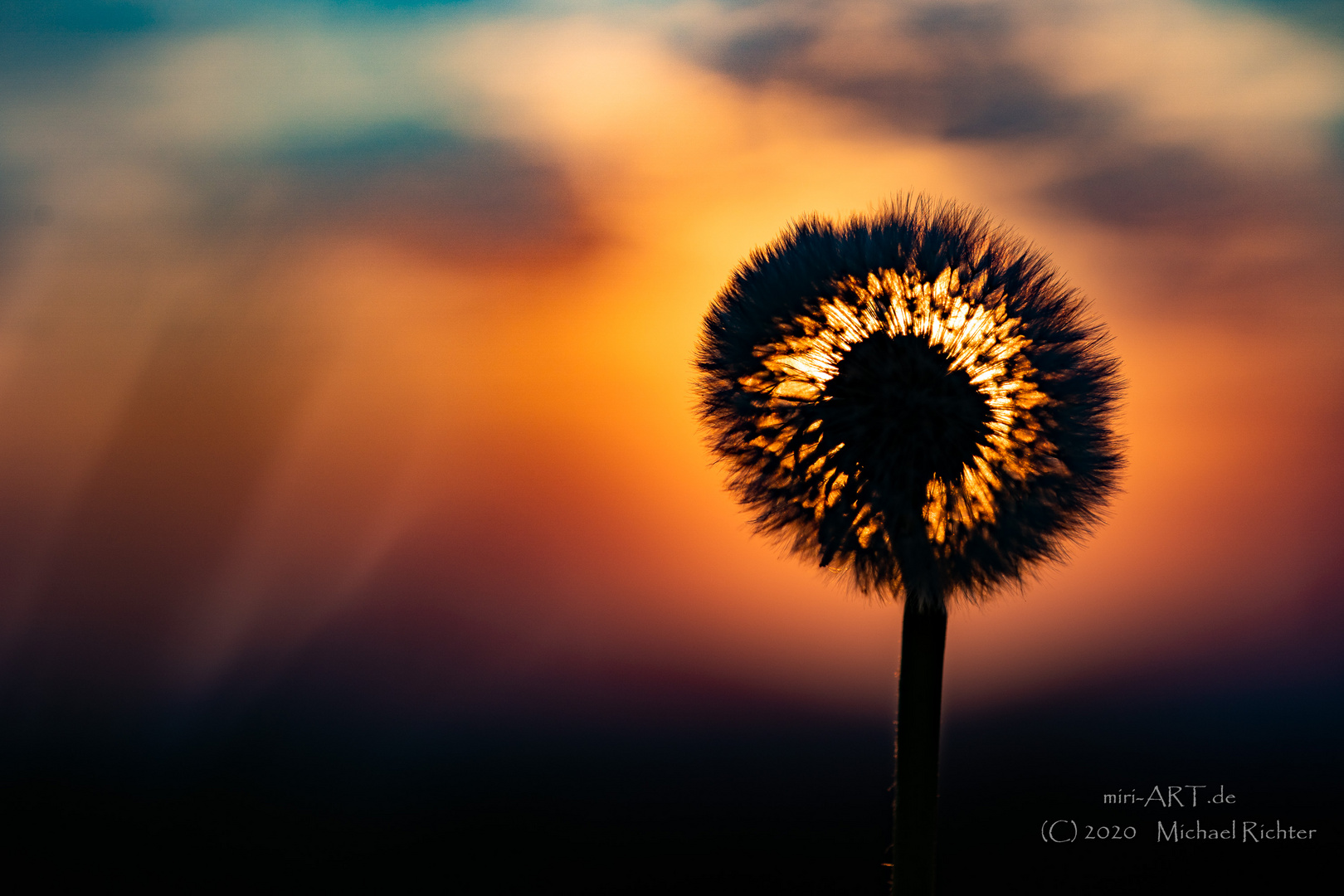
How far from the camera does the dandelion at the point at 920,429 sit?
3930 mm

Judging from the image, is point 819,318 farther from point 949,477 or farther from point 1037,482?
point 1037,482

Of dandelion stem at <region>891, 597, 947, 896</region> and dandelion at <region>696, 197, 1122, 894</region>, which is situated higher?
dandelion at <region>696, 197, 1122, 894</region>

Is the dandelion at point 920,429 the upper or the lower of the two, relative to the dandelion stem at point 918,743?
upper

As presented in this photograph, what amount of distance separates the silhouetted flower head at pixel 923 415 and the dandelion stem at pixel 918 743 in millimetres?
203

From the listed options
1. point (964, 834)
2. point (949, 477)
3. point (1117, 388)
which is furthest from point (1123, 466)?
point (964, 834)

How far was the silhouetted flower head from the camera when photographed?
393cm

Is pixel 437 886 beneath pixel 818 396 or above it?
beneath

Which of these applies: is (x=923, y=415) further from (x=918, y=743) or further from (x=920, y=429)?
(x=918, y=743)

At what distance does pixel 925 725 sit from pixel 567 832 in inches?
1203

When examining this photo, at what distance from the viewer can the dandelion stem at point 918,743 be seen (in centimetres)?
407

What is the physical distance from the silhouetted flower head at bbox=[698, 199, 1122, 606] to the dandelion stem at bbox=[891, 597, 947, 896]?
20 centimetres

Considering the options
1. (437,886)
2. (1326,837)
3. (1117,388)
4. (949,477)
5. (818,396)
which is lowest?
(437,886)

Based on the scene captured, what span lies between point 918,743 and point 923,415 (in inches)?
66.0

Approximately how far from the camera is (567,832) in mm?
30953
